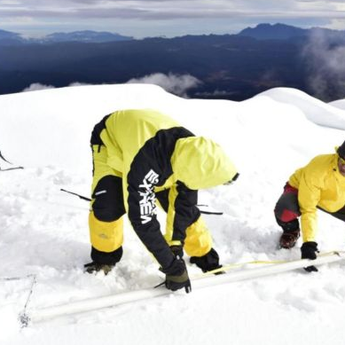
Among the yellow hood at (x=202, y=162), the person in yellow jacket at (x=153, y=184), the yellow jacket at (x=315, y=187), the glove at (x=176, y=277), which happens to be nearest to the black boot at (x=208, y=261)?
the person in yellow jacket at (x=153, y=184)

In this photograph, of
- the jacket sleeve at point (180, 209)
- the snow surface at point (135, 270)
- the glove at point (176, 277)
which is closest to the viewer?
the snow surface at point (135, 270)

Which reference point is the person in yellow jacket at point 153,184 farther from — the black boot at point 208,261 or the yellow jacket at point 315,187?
the yellow jacket at point 315,187

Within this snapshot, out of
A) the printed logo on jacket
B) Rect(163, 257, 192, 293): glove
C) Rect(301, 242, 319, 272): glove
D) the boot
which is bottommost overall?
the boot

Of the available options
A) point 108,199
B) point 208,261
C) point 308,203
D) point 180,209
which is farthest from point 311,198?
Result: point 108,199

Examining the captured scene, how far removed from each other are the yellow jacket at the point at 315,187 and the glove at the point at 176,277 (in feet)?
3.81

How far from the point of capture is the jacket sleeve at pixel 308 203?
3.66 meters

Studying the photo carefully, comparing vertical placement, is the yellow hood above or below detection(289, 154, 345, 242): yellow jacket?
above

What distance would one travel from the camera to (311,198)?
12.4 ft

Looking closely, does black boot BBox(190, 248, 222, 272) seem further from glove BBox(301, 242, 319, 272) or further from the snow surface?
glove BBox(301, 242, 319, 272)

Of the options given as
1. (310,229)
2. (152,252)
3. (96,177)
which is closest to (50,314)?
(152,252)

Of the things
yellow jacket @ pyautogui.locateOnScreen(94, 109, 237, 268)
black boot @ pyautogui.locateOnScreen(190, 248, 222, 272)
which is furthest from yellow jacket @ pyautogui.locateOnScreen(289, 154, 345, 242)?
yellow jacket @ pyautogui.locateOnScreen(94, 109, 237, 268)

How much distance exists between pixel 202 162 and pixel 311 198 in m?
1.59

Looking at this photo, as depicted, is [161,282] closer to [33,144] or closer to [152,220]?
[152,220]

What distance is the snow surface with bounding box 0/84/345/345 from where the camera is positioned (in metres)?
2.66
